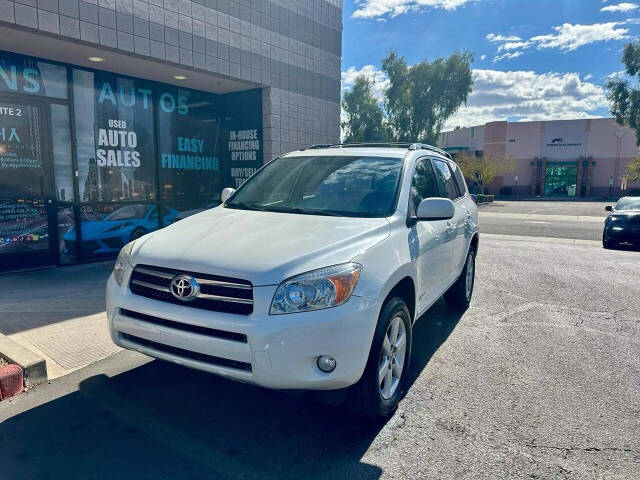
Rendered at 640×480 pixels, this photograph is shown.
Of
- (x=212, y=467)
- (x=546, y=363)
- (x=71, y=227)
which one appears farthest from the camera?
(x=71, y=227)

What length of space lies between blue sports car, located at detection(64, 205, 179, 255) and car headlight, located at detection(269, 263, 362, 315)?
7.05 m

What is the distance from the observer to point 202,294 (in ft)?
9.19

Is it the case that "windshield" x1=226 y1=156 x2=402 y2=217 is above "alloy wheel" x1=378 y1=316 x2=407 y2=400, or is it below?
above

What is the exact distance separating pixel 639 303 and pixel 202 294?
20.3ft

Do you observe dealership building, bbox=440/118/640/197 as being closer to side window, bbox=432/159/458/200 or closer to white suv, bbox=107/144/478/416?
side window, bbox=432/159/458/200

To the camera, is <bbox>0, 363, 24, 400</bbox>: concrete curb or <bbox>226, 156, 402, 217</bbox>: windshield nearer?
<bbox>0, 363, 24, 400</bbox>: concrete curb

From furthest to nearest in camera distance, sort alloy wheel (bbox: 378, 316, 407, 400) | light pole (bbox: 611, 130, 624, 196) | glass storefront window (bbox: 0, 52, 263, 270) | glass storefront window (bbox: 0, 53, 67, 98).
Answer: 1. light pole (bbox: 611, 130, 624, 196)
2. glass storefront window (bbox: 0, 52, 263, 270)
3. glass storefront window (bbox: 0, 53, 67, 98)
4. alloy wheel (bbox: 378, 316, 407, 400)

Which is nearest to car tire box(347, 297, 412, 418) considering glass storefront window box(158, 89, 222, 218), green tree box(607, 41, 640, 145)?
glass storefront window box(158, 89, 222, 218)

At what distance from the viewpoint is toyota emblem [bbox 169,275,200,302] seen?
110 inches

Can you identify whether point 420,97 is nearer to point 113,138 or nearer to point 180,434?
point 113,138

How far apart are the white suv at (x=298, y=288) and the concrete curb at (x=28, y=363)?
3.20 ft

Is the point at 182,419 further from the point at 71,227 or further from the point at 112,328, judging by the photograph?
the point at 71,227

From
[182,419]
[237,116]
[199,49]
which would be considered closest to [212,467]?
[182,419]

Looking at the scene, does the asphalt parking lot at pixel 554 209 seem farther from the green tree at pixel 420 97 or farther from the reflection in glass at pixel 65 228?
the reflection in glass at pixel 65 228
